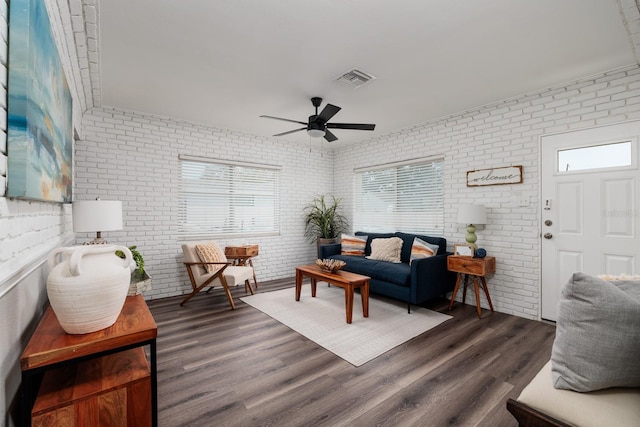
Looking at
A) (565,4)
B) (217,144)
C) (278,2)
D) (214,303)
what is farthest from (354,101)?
(214,303)

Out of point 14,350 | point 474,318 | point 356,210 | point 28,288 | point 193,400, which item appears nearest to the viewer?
point 14,350

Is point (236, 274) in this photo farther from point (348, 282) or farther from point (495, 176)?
point (495, 176)

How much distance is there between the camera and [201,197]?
4.62 m

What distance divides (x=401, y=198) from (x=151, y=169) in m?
3.86

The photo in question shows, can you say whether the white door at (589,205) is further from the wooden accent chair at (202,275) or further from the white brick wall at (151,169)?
the wooden accent chair at (202,275)

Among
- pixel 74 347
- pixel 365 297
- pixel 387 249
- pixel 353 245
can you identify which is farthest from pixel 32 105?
pixel 353 245

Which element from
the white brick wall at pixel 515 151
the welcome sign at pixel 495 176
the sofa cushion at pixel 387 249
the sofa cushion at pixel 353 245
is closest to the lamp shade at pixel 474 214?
the white brick wall at pixel 515 151

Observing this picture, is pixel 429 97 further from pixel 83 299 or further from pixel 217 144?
pixel 83 299

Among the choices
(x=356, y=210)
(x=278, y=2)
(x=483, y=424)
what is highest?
(x=278, y=2)

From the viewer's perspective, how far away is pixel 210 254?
4012mm

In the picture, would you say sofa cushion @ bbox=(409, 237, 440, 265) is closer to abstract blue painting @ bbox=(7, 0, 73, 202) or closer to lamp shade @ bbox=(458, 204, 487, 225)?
lamp shade @ bbox=(458, 204, 487, 225)

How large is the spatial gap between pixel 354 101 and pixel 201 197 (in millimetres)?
2745

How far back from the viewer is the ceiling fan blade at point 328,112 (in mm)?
2982

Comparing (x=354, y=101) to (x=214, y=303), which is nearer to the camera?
(x=354, y=101)
